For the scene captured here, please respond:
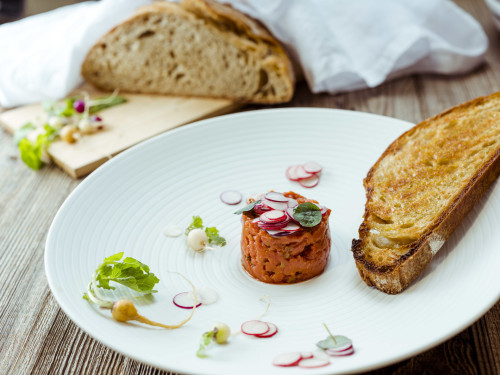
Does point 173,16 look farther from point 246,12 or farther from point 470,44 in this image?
point 470,44

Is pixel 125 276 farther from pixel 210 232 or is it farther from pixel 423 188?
pixel 423 188

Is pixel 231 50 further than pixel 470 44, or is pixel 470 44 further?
pixel 470 44

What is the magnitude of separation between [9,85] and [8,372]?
2.65 meters

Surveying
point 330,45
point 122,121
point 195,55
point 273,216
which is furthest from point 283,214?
point 330,45

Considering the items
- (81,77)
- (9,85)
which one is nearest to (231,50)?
(81,77)

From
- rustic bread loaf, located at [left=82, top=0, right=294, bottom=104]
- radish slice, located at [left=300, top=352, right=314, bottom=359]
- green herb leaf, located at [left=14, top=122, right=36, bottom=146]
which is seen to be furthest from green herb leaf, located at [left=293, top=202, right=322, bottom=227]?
green herb leaf, located at [left=14, top=122, right=36, bottom=146]

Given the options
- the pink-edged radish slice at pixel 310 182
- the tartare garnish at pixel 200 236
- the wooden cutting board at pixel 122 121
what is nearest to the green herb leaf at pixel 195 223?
the tartare garnish at pixel 200 236

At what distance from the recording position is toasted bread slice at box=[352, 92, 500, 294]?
2123 millimetres

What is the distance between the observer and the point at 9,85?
4.18 meters

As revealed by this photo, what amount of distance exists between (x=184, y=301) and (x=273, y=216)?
0.47 m

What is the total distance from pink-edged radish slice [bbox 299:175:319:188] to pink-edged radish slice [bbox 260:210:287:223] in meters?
0.62

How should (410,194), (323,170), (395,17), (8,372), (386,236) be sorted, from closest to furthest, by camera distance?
(8,372)
(386,236)
(410,194)
(323,170)
(395,17)

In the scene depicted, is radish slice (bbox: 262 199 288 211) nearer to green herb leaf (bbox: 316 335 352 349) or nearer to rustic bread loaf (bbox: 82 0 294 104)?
green herb leaf (bbox: 316 335 352 349)

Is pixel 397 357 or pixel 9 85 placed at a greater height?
pixel 397 357
